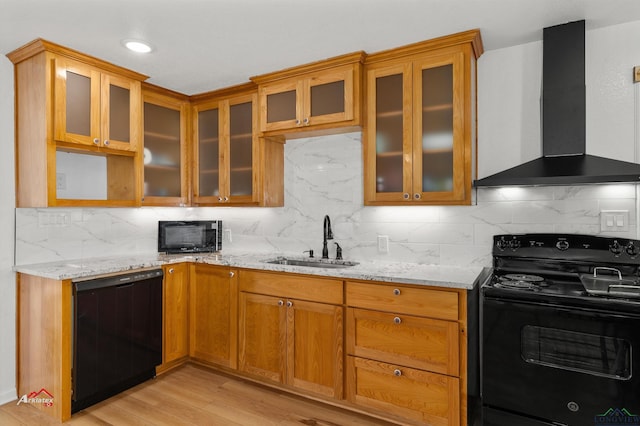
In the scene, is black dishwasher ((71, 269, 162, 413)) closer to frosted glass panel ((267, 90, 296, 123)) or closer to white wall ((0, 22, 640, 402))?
white wall ((0, 22, 640, 402))

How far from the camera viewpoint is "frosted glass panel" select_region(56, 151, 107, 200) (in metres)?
2.72

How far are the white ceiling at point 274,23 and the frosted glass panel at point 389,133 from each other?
263 millimetres

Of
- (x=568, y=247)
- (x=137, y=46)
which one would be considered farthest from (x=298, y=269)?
(x=137, y=46)

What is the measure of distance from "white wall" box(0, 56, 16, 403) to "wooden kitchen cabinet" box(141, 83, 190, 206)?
0.89 m

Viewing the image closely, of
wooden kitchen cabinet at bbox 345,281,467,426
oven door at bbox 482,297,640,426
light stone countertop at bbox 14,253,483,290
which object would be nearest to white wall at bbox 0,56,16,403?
light stone countertop at bbox 14,253,483,290

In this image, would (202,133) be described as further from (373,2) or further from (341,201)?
(373,2)

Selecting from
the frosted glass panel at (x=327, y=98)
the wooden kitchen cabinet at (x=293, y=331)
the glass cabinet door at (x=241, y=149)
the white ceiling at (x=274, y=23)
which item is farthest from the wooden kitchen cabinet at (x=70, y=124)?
the frosted glass panel at (x=327, y=98)

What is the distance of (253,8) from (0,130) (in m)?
2.06

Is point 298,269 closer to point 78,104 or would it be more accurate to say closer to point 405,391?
point 405,391

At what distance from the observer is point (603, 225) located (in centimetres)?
228

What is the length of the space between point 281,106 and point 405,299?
178 cm

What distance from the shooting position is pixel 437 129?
8.00ft

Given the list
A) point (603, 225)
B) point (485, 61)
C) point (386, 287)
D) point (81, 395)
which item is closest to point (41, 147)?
point (81, 395)

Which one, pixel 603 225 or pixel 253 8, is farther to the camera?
pixel 603 225
